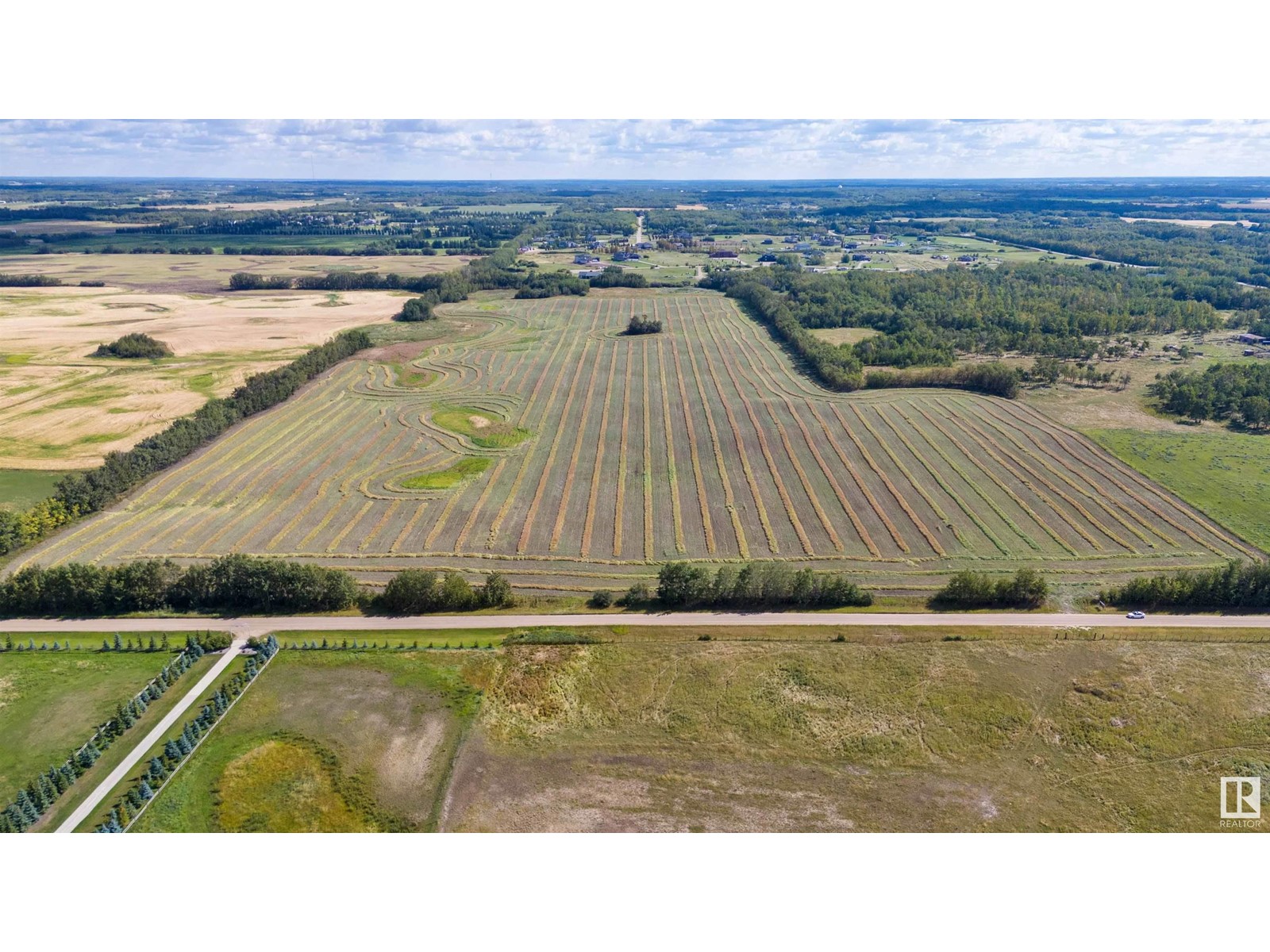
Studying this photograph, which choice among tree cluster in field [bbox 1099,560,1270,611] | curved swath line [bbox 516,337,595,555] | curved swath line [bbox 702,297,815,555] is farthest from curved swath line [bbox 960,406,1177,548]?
curved swath line [bbox 516,337,595,555]

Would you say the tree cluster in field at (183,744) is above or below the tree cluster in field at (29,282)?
below

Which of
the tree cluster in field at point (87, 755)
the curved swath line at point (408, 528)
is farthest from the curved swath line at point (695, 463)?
the tree cluster in field at point (87, 755)

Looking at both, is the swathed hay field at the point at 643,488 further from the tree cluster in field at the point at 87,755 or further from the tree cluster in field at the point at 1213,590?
the tree cluster in field at the point at 87,755

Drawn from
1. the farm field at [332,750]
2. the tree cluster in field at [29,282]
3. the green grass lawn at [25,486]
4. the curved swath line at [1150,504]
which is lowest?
the farm field at [332,750]

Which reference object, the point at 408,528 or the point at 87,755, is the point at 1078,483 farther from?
the point at 87,755

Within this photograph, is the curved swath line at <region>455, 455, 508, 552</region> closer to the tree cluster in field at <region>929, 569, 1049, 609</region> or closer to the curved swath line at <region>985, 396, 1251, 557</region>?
the tree cluster in field at <region>929, 569, 1049, 609</region>

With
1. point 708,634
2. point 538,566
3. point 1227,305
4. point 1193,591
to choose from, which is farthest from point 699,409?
point 1227,305
